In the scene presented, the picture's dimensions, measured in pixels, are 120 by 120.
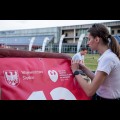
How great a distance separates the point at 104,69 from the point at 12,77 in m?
0.72

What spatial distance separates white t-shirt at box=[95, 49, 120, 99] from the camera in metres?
1.81

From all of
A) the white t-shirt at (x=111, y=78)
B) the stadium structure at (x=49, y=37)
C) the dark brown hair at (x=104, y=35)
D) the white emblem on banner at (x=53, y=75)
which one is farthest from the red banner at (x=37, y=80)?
the stadium structure at (x=49, y=37)

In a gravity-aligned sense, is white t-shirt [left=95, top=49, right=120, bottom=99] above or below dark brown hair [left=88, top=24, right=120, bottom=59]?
below

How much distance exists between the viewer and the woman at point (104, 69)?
1.79 m

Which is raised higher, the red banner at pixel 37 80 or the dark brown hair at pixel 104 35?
the dark brown hair at pixel 104 35

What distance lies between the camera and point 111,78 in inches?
72.4

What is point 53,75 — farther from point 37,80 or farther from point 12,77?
point 12,77

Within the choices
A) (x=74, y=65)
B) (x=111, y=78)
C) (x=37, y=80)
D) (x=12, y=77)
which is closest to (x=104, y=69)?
(x=111, y=78)

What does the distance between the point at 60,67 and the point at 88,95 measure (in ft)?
1.09

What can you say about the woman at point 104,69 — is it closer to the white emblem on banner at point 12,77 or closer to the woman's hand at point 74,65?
the woman's hand at point 74,65

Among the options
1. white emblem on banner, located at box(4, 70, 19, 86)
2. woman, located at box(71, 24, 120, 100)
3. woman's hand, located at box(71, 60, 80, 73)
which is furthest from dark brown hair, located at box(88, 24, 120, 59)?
white emblem on banner, located at box(4, 70, 19, 86)

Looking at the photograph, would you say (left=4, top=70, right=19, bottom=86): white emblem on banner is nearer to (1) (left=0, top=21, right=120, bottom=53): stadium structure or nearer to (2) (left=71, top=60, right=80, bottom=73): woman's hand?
(2) (left=71, top=60, right=80, bottom=73): woman's hand


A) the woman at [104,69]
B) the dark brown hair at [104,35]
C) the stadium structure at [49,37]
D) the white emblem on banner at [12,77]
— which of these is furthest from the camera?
the stadium structure at [49,37]
